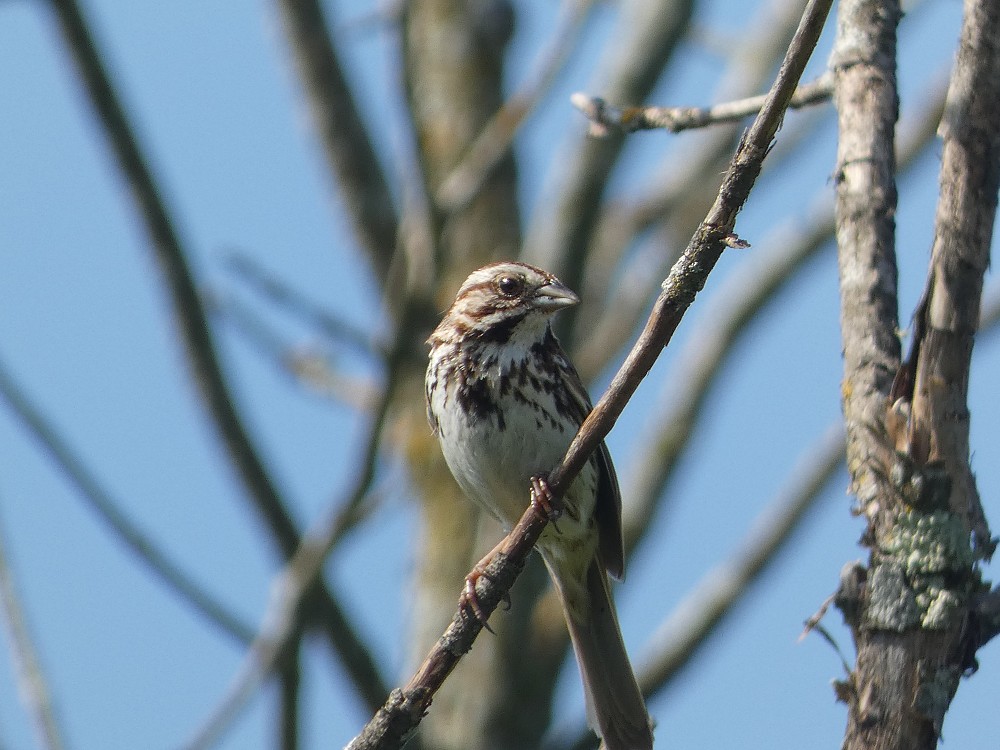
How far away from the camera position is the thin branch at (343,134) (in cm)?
827

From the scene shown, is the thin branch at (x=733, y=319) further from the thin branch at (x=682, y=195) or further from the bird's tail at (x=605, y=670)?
the bird's tail at (x=605, y=670)

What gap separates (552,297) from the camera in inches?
194

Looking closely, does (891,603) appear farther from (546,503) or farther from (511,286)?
(511,286)

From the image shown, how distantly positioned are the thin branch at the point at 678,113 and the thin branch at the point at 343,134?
412 centimetres

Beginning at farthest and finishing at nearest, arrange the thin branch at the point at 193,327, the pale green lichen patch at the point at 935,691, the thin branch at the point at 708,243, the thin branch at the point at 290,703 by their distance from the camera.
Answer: the thin branch at the point at 193,327
the thin branch at the point at 290,703
the pale green lichen patch at the point at 935,691
the thin branch at the point at 708,243

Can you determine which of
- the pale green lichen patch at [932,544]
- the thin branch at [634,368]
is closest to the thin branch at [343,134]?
the thin branch at [634,368]

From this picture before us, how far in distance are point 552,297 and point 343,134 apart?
4162 millimetres

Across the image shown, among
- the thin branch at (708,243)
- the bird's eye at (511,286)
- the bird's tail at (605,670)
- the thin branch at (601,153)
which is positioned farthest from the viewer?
the thin branch at (601,153)

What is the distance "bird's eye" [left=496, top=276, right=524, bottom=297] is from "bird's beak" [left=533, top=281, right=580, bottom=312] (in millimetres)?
82

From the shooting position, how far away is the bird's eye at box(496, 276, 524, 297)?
5043 millimetres

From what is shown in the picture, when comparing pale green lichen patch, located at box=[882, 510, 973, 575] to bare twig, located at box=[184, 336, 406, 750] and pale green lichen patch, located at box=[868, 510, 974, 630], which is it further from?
bare twig, located at box=[184, 336, 406, 750]

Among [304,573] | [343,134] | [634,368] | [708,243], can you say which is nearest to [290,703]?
[304,573]

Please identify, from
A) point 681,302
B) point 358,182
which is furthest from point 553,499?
point 358,182

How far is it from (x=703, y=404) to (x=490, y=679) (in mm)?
2503
